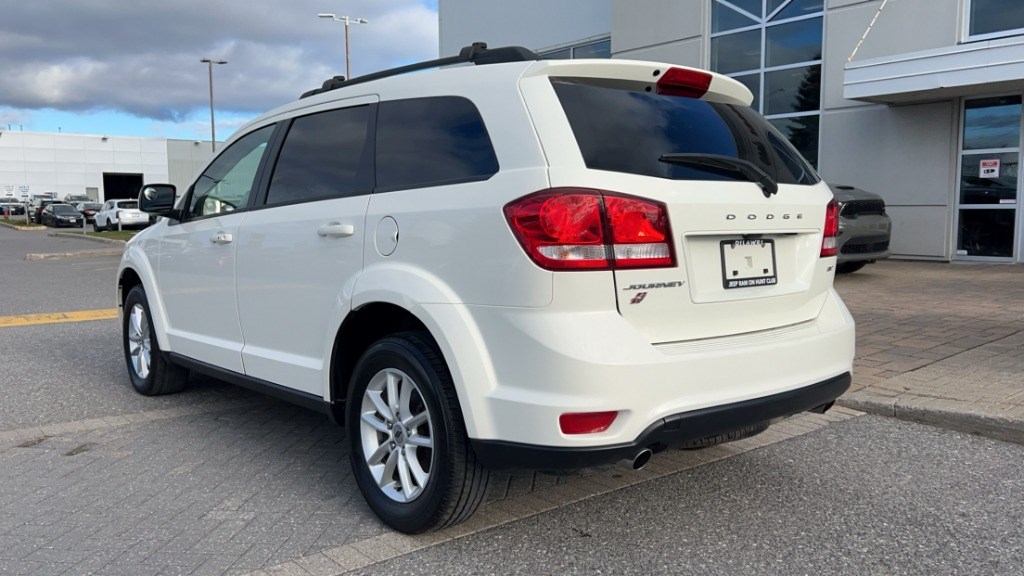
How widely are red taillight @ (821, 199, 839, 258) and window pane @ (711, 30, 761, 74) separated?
1308 cm

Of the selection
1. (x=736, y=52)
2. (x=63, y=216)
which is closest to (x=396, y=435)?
(x=736, y=52)

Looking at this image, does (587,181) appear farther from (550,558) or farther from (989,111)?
(989,111)

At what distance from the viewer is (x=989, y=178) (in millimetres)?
13164

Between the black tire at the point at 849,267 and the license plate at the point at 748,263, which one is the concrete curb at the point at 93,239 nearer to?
the black tire at the point at 849,267

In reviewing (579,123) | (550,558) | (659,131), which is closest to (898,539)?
(550,558)

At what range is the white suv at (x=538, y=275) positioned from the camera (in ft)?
8.89

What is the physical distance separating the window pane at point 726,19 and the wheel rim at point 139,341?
13430mm

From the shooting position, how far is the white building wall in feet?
259

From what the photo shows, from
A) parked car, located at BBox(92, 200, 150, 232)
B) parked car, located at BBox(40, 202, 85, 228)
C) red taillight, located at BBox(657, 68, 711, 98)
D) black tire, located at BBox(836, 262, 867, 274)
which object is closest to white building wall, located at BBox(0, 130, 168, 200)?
parked car, located at BBox(40, 202, 85, 228)

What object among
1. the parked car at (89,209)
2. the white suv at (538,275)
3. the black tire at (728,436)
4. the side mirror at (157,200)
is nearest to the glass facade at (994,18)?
the white suv at (538,275)

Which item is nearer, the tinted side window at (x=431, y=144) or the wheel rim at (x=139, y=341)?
the tinted side window at (x=431, y=144)

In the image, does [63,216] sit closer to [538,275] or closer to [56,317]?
[56,317]

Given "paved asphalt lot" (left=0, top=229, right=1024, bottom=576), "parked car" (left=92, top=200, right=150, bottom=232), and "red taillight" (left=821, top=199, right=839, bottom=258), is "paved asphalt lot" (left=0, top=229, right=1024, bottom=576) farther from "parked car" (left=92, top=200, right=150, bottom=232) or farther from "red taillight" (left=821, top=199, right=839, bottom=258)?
"parked car" (left=92, top=200, right=150, bottom=232)

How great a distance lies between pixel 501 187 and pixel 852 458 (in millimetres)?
2526
